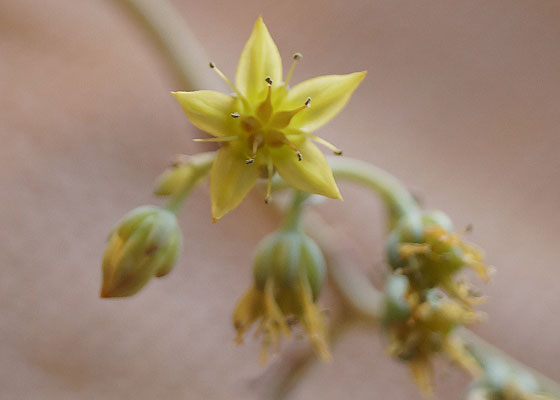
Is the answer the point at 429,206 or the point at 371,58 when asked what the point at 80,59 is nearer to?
the point at 371,58

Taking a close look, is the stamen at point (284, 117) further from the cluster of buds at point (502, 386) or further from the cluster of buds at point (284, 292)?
the cluster of buds at point (502, 386)

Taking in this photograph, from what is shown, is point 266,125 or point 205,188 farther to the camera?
point 205,188

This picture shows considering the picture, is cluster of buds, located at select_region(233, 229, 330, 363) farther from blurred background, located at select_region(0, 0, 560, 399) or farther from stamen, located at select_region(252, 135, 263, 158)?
blurred background, located at select_region(0, 0, 560, 399)

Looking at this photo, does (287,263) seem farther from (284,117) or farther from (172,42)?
(172,42)

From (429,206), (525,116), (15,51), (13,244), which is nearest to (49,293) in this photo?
(13,244)

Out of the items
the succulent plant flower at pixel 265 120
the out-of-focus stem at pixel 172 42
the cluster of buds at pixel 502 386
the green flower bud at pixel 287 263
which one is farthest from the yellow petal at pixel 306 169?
the out-of-focus stem at pixel 172 42

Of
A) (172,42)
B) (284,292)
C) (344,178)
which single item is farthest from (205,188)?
(284,292)
